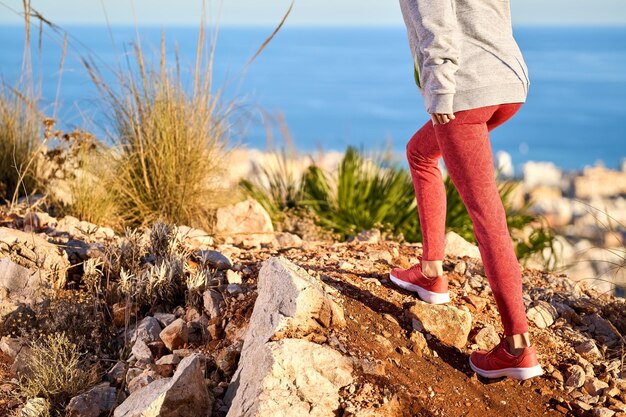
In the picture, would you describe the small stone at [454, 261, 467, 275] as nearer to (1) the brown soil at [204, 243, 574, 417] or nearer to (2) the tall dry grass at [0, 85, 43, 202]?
(1) the brown soil at [204, 243, 574, 417]

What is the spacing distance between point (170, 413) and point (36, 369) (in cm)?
87

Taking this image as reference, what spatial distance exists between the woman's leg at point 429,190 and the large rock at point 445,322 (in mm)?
187

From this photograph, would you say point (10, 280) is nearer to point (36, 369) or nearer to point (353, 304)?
point (36, 369)

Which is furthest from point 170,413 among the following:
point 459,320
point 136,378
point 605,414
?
point 605,414

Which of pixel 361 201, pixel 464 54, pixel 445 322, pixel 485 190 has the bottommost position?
pixel 361 201

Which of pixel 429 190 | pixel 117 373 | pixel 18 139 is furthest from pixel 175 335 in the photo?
pixel 18 139

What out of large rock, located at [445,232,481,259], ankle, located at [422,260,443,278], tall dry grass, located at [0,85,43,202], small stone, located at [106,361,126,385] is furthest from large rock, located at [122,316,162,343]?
tall dry grass, located at [0,85,43,202]

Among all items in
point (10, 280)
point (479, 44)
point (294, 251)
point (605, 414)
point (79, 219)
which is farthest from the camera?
point (79, 219)

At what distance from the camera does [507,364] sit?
3264 millimetres

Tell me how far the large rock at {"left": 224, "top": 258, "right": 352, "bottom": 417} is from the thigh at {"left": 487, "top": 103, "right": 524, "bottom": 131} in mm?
972

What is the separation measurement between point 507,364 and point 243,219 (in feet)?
9.86

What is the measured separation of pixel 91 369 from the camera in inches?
136

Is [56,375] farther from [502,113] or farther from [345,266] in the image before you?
[502,113]

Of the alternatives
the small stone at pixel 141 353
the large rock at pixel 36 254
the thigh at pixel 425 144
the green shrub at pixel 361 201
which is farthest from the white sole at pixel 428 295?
the green shrub at pixel 361 201
